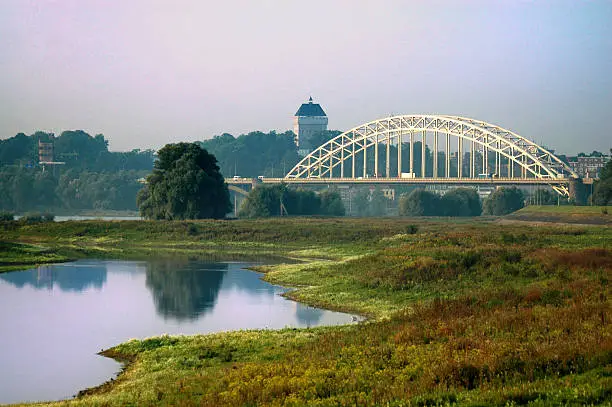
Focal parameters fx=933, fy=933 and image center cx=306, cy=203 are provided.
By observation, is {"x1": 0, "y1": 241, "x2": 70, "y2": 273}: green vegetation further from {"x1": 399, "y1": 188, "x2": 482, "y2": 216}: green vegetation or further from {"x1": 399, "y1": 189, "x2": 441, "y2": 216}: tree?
{"x1": 399, "y1": 188, "x2": 482, "y2": 216}: green vegetation

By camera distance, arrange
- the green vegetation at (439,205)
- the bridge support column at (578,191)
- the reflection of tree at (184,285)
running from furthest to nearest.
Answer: the green vegetation at (439,205) → the bridge support column at (578,191) → the reflection of tree at (184,285)

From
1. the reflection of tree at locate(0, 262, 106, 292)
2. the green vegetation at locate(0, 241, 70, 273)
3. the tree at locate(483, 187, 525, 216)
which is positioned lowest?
the reflection of tree at locate(0, 262, 106, 292)

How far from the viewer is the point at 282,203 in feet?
378

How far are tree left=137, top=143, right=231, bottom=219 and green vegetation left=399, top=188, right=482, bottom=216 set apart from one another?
137 feet

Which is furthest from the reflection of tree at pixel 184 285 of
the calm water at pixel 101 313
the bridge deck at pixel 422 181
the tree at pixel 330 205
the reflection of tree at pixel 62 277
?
the bridge deck at pixel 422 181

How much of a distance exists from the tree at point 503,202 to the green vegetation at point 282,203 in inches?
806

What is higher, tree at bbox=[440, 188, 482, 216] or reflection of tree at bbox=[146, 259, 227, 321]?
tree at bbox=[440, 188, 482, 216]

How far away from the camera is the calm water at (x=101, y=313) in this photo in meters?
22.7

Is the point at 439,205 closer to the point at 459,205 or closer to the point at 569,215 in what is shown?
the point at 459,205

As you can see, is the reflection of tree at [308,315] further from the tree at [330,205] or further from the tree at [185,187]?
the tree at [330,205]

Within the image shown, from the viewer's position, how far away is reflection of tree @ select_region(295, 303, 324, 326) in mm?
29809

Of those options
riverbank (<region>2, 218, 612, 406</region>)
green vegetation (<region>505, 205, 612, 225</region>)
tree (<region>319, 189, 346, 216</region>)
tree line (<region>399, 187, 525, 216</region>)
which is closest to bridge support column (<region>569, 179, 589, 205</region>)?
tree line (<region>399, 187, 525, 216</region>)

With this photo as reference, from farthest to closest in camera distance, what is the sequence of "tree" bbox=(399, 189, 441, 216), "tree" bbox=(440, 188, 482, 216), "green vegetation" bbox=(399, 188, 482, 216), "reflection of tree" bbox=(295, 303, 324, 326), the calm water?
"tree" bbox=(440, 188, 482, 216) → "green vegetation" bbox=(399, 188, 482, 216) → "tree" bbox=(399, 189, 441, 216) → "reflection of tree" bbox=(295, 303, 324, 326) → the calm water

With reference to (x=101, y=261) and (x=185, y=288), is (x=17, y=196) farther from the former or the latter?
(x=185, y=288)
